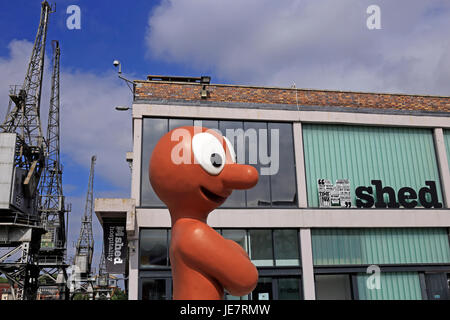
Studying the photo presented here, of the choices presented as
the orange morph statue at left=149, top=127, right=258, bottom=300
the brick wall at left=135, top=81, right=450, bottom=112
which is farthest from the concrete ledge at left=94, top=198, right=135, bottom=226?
the orange morph statue at left=149, top=127, right=258, bottom=300

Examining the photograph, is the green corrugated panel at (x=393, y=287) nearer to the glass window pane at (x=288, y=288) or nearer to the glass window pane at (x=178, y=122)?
the glass window pane at (x=288, y=288)

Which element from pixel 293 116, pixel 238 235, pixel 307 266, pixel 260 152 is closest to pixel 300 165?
pixel 260 152

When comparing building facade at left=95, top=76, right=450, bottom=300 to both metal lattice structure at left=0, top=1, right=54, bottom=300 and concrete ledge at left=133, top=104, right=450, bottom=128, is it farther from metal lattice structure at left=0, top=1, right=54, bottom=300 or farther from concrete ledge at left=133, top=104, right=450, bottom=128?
metal lattice structure at left=0, top=1, right=54, bottom=300

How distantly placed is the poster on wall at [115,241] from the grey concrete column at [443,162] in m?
12.6

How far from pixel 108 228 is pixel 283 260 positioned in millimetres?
6445

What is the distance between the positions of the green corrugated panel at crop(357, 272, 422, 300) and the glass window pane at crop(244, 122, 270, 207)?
461 centimetres

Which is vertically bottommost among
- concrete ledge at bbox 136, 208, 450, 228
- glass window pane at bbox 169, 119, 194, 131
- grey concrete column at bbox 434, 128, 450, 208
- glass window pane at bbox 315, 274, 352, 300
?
glass window pane at bbox 315, 274, 352, 300

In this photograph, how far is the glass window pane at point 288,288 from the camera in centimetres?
1465

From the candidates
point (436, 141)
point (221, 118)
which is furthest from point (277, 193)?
point (436, 141)

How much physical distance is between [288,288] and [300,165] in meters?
4.54

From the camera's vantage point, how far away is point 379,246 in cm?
1557

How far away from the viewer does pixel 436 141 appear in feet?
56.7

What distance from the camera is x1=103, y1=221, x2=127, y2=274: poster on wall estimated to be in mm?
14938
